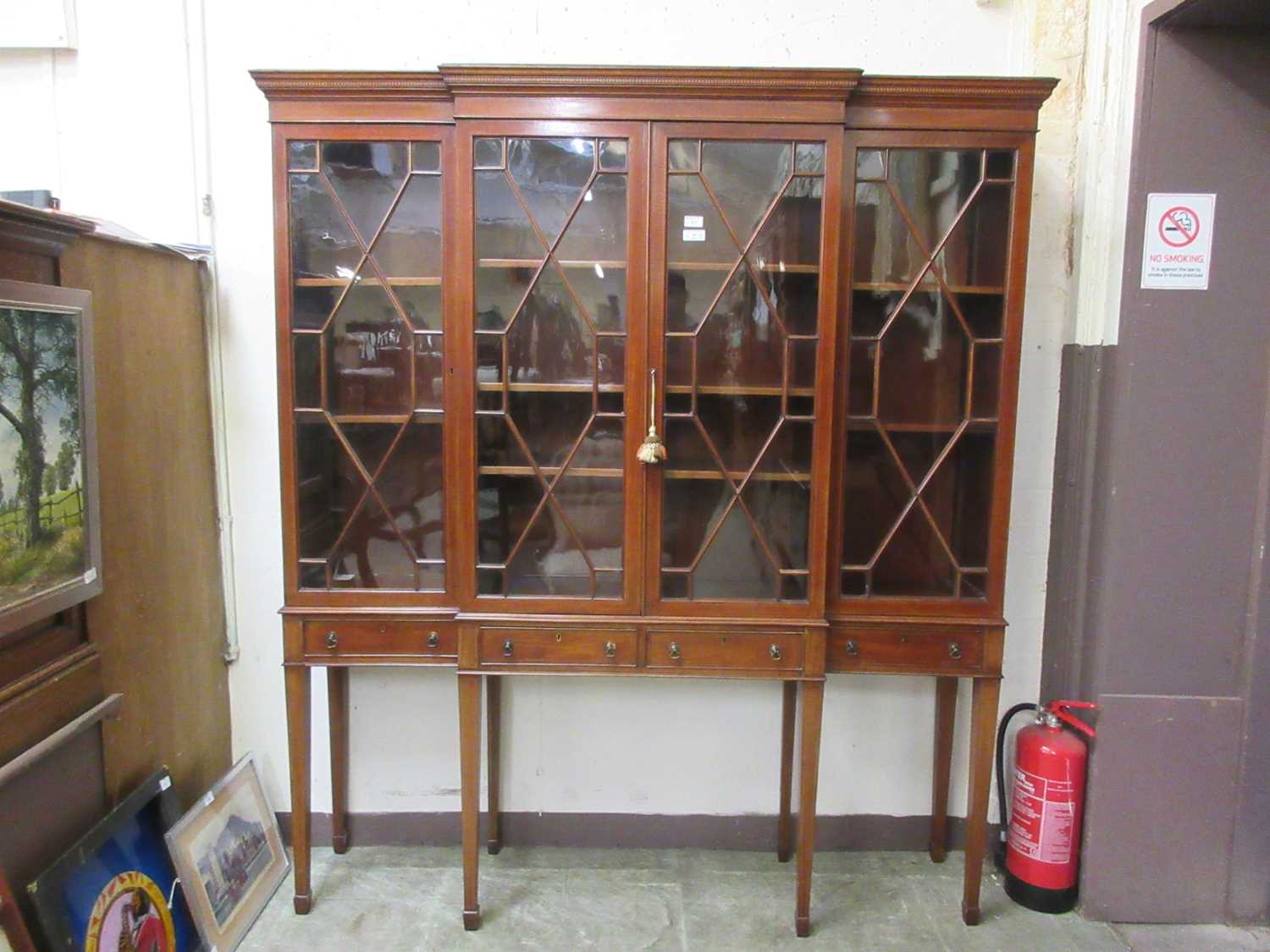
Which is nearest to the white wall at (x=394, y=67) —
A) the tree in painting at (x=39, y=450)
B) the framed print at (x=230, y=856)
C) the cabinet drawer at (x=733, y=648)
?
the framed print at (x=230, y=856)

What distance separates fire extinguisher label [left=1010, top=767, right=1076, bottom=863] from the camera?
216 centimetres

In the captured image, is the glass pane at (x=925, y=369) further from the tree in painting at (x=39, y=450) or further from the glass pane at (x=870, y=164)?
the tree in painting at (x=39, y=450)

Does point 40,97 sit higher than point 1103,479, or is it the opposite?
point 40,97

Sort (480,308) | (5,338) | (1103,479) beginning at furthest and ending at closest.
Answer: (1103,479)
(480,308)
(5,338)

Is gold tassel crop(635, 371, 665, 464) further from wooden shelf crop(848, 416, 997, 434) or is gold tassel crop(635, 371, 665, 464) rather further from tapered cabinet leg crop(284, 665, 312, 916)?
tapered cabinet leg crop(284, 665, 312, 916)

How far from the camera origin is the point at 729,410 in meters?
2.00

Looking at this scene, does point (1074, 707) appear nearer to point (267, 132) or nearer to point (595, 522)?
point (595, 522)

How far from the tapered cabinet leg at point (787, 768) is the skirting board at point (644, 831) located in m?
0.06

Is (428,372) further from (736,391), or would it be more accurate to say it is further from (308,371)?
(736,391)

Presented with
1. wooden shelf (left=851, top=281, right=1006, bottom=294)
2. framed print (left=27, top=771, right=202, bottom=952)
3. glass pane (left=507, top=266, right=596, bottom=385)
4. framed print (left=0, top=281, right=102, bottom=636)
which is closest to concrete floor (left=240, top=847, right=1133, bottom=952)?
framed print (left=27, top=771, right=202, bottom=952)

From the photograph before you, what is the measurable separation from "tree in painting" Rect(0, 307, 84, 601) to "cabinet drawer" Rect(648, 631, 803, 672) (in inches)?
51.1

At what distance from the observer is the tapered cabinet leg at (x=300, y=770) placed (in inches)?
81.2

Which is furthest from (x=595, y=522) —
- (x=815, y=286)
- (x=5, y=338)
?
(x=5, y=338)

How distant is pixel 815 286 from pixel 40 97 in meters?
2.09
